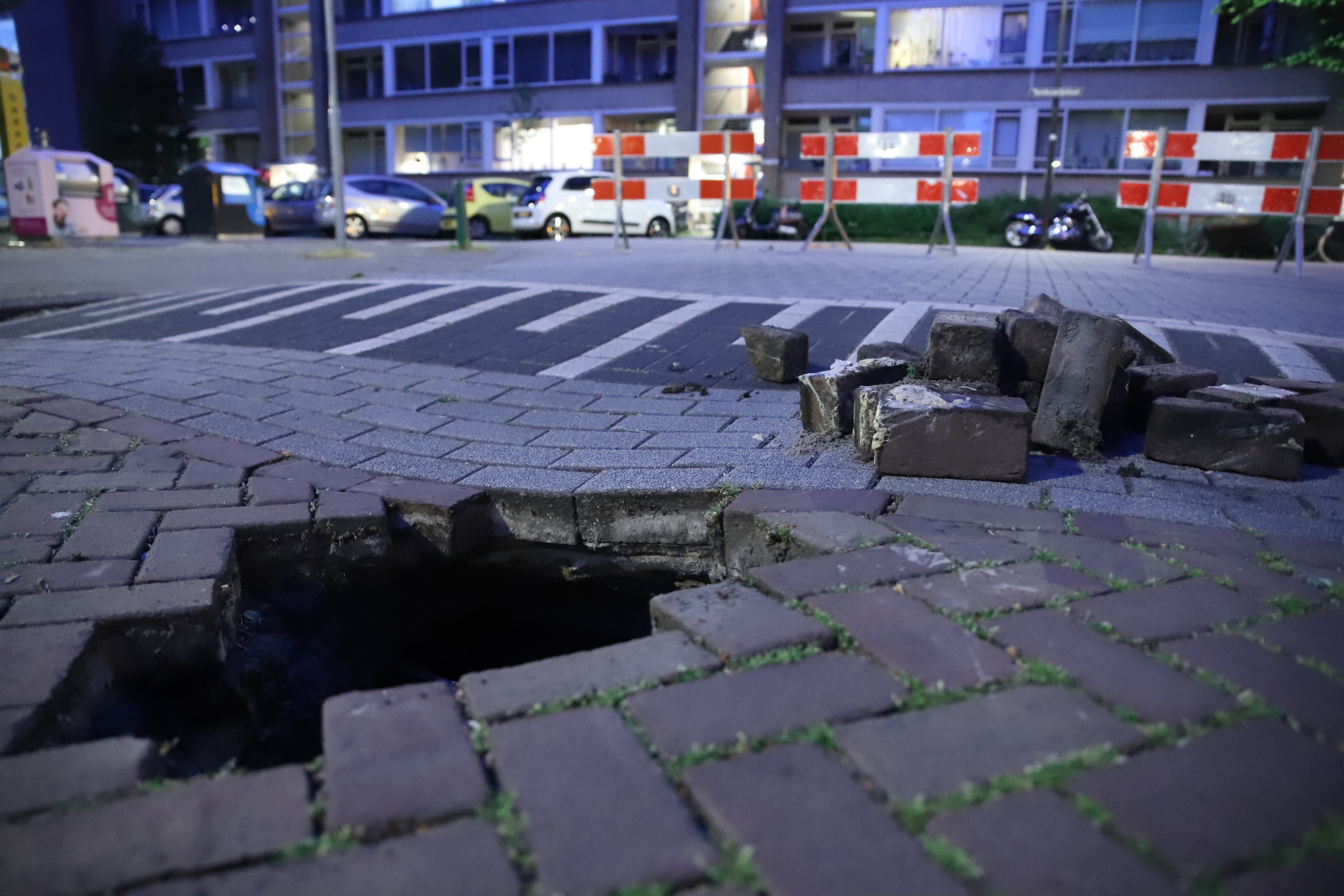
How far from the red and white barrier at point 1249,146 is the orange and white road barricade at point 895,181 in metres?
2.08

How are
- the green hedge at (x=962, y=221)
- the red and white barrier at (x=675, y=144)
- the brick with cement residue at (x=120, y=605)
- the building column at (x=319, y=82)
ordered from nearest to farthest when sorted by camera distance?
the brick with cement residue at (x=120, y=605), the red and white barrier at (x=675, y=144), the green hedge at (x=962, y=221), the building column at (x=319, y=82)

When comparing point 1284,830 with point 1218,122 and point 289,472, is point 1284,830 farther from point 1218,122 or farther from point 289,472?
point 1218,122

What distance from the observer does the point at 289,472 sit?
3295 mm

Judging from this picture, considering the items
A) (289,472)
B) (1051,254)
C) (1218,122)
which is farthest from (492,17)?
(289,472)

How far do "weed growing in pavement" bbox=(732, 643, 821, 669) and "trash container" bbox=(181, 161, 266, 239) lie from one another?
2088cm

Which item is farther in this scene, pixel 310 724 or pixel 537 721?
pixel 310 724

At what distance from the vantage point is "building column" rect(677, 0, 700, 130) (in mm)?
31141

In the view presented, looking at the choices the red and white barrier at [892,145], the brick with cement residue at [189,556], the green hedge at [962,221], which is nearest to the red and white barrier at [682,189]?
the red and white barrier at [892,145]

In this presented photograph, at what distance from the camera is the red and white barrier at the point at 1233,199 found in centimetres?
1035

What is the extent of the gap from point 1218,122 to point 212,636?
3074 cm

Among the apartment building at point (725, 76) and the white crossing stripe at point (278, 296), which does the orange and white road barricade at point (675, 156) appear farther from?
the apartment building at point (725, 76)

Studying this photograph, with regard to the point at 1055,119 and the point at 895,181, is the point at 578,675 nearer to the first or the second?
the point at 895,181

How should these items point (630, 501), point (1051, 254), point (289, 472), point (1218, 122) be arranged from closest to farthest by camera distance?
point (630, 501), point (289, 472), point (1051, 254), point (1218, 122)

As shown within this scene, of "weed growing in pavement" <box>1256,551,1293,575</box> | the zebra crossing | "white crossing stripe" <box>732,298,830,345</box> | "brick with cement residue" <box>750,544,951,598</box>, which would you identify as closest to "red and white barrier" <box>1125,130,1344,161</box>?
the zebra crossing
